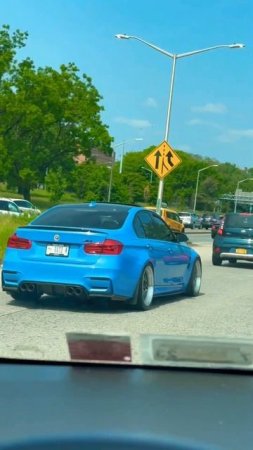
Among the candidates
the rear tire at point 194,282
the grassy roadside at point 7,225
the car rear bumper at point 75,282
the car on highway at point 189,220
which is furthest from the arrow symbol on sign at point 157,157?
the car on highway at point 189,220

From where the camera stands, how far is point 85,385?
328 centimetres

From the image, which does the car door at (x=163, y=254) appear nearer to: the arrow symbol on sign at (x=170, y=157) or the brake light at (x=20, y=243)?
the brake light at (x=20, y=243)

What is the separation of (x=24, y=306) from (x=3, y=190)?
69944mm

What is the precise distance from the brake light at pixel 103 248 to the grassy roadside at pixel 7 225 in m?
8.73

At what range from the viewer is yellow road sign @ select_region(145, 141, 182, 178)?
26672 mm

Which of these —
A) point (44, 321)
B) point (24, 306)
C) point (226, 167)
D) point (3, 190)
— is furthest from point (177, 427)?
point (226, 167)

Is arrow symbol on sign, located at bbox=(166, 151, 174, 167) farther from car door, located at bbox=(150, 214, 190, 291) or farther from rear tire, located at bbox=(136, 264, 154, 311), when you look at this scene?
rear tire, located at bbox=(136, 264, 154, 311)

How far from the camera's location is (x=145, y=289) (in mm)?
10102

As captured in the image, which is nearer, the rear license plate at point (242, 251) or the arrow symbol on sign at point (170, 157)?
the rear license plate at point (242, 251)

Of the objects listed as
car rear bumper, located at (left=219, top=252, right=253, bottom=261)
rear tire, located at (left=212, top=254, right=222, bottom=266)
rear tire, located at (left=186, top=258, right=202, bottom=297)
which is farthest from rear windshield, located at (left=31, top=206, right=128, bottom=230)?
rear tire, located at (left=212, top=254, right=222, bottom=266)

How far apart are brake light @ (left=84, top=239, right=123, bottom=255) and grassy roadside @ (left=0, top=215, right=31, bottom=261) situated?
8.73 metres

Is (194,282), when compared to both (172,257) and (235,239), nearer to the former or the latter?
(172,257)

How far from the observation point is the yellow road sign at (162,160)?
26.7m

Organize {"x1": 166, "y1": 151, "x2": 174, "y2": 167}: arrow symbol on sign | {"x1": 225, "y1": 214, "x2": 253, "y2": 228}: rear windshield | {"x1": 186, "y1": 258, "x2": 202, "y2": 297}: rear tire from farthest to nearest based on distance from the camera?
{"x1": 166, "y1": 151, "x2": 174, "y2": 167}: arrow symbol on sign < {"x1": 225, "y1": 214, "x2": 253, "y2": 228}: rear windshield < {"x1": 186, "y1": 258, "x2": 202, "y2": 297}: rear tire
